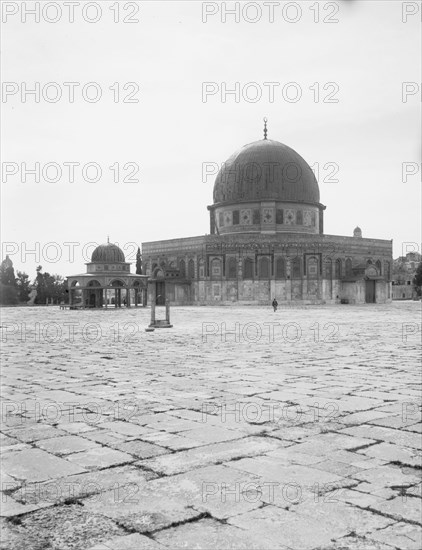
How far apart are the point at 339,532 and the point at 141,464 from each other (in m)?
1.46

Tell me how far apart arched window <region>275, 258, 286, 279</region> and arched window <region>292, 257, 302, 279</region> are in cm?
66

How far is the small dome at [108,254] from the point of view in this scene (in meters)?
44.3

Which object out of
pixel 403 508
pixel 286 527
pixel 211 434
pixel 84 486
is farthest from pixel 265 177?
pixel 286 527

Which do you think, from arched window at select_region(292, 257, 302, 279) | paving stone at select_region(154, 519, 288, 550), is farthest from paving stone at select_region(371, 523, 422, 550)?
arched window at select_region(292, 257, 302, 279)

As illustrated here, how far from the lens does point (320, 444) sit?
4.42 metres

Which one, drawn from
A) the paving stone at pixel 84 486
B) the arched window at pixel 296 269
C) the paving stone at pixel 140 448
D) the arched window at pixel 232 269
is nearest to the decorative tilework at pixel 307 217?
the arched window at pixel 296 269

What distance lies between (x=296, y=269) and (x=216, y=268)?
5547 millimetres

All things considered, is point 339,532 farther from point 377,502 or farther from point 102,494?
point 102,494

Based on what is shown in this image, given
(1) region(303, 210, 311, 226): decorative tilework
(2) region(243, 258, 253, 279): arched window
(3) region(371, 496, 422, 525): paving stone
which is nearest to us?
(3) region(371, 496, 422, 525): paving stone

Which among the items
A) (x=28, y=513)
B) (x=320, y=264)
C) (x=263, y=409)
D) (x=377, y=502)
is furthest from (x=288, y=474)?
(x=320, y=264)

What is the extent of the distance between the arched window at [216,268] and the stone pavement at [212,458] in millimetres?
36037

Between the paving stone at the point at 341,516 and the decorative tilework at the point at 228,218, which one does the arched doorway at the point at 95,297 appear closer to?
the decorative tilework at the point at 228,218

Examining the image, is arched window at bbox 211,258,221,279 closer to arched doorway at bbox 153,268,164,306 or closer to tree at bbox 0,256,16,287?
arched doorway at bbox 153,268,164,306

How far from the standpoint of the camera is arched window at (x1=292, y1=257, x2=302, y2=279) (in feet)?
143
